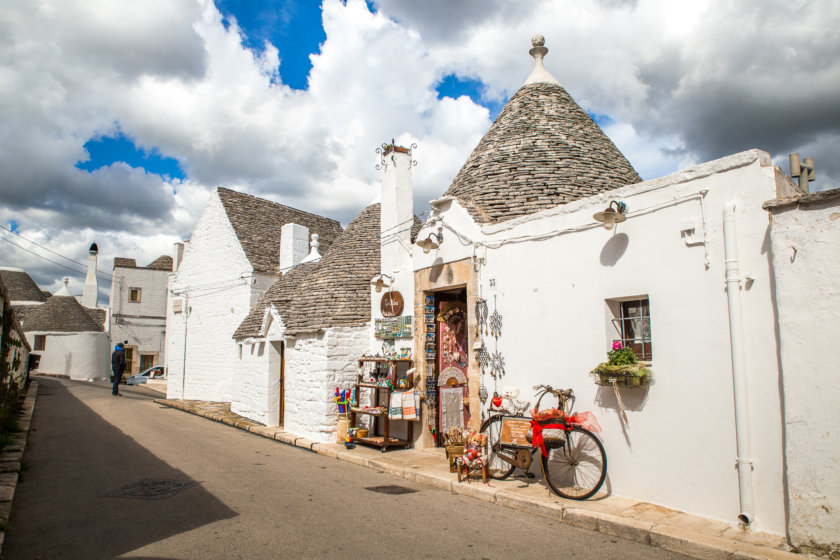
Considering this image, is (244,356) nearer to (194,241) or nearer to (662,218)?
(194,241)

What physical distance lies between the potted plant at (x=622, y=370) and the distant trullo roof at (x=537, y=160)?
11.0 ft

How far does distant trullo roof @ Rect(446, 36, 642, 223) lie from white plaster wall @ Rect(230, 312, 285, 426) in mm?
5901

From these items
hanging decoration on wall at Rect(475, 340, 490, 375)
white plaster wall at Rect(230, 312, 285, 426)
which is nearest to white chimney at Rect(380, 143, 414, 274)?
hanging decoration on wall at Rect(475, 340, 490, 375)

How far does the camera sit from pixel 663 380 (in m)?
5.95

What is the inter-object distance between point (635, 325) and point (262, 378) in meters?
9.95

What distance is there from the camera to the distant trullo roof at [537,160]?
9.60m

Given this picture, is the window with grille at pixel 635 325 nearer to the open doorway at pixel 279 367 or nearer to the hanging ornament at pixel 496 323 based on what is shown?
the hanging ornament at pixel 496 323

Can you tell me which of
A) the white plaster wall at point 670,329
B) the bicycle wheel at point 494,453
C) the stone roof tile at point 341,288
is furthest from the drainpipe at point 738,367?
the stone roof tile at point 341,288

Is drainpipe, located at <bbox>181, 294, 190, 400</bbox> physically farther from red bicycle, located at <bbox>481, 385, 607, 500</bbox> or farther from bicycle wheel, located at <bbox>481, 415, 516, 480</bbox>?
red bicycle, located at <bbox>481, 385, 607, 500</bbox>

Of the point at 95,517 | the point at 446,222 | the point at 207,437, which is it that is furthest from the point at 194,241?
the point at 95,517

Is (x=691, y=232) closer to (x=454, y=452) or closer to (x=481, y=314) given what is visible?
(x=481, y=314)

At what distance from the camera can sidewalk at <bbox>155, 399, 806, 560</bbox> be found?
15.6 feet

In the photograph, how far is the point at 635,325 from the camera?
21.4ft

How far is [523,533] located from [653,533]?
1255 millimetres
